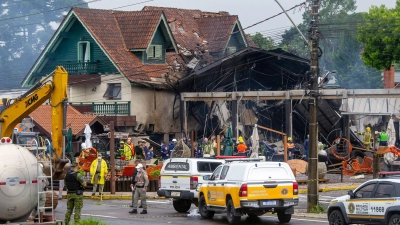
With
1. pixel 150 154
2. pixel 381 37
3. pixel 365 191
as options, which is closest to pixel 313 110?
pixel 365 191

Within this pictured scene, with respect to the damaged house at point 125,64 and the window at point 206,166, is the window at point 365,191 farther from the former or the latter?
the damaged house at point 125,64

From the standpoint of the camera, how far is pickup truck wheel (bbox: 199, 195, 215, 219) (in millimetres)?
27141

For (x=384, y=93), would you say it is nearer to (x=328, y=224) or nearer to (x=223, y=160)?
(x=223, y=160)

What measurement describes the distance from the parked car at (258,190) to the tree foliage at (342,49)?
2556 inches

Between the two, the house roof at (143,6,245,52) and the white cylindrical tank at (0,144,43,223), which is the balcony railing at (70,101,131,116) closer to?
the house roof at (143,6,245,52)

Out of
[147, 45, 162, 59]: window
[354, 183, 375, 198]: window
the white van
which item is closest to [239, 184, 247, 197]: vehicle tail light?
[354, 183, 375, 198]: window

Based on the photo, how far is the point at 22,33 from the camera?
144 metres

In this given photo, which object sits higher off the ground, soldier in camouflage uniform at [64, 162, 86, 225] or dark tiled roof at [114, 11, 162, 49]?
dark tiled roof at [114, 11, 162, 49]

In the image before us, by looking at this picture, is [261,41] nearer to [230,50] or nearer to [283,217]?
[230,50]

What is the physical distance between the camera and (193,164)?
96.3 feet

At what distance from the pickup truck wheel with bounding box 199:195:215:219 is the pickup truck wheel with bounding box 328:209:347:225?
5.11 m

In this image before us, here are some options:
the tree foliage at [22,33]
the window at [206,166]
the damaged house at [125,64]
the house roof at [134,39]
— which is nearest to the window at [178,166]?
the window at [206,166]

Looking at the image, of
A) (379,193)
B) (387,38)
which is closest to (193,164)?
(379,193)

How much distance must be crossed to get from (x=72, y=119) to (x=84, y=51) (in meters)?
7.42
